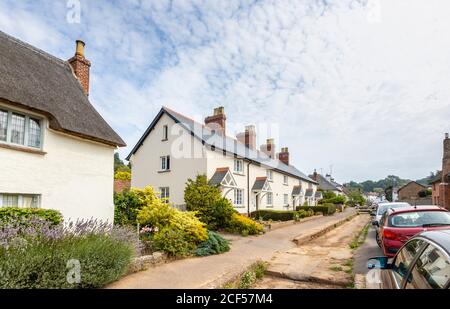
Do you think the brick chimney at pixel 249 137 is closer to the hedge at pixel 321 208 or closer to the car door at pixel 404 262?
the hedge at pixel 321 208

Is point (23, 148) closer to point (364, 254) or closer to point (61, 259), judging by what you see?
point (61, 259)

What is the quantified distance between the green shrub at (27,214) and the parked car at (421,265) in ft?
28.3

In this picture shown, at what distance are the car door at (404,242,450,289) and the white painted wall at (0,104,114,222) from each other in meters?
10.2

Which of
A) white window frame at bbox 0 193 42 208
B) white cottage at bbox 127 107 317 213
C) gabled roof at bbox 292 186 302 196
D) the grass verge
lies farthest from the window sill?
gabled roof at bbox 292 186 302 196

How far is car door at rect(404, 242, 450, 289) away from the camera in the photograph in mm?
2521

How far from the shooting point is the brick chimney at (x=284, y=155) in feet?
135

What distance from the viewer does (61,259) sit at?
5.44 metres

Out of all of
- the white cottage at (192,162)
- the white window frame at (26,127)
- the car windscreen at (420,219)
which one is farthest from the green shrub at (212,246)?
the white cottage at (192,162)

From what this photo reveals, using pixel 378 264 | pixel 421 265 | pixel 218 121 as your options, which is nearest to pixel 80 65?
pixel 218 121

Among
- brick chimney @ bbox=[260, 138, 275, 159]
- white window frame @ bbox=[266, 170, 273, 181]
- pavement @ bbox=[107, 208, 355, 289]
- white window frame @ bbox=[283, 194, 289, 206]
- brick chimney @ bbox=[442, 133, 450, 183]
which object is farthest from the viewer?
brick chimney @ bbox=[260, 138, 275, 159]

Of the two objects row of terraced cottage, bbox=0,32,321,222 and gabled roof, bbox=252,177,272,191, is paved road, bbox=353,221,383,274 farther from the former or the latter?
gabled roof, bbox=252,177,272,191

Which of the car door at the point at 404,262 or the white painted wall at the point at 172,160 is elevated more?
the white painted wall at the point at 172,160
